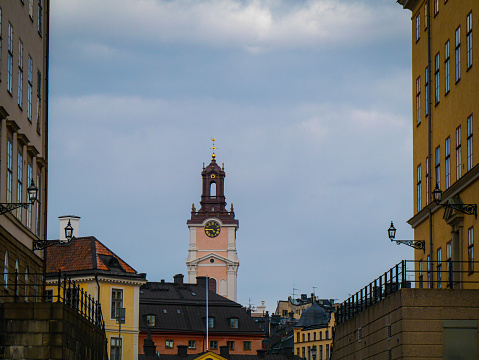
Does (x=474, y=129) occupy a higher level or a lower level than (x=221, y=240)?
lower

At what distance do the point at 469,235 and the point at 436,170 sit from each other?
546cm

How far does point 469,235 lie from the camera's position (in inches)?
1417

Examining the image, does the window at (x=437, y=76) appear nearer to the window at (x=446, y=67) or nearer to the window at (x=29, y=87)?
the window at (x=446, y=67)

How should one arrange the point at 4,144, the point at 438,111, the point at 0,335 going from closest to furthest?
the point at 0,335
the point at 4,144
the point at 438,111

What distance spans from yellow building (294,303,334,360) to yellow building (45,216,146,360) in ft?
173

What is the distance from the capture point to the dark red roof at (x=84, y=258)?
73812 millimetres

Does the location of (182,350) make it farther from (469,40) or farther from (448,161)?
(469,40)

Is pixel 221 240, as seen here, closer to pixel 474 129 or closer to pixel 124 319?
pixel 124 319

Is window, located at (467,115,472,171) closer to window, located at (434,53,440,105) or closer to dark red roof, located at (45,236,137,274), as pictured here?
window, located at (434,53,440,105)

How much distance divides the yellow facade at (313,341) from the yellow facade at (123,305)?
51.1m

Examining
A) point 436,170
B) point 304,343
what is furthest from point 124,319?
point 304,343

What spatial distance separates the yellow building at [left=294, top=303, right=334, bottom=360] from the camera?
128 meters

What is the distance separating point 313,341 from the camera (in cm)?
13188

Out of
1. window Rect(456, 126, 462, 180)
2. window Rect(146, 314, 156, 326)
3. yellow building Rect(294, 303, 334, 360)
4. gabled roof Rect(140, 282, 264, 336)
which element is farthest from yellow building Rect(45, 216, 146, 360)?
yellow building Rect(294, 303, 334, 360)
